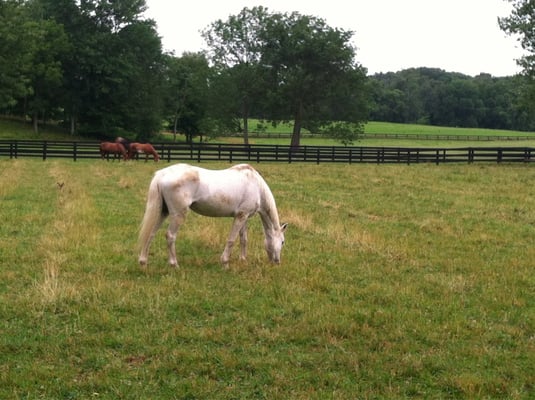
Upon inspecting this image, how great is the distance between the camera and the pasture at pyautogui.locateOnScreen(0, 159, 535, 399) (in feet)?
15.0

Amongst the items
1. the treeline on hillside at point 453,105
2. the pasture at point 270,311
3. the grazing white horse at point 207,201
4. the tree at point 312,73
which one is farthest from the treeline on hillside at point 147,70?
the treeline on hillside at point 453,105

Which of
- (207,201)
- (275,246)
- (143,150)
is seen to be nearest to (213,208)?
(207,201)

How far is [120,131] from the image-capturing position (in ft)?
174

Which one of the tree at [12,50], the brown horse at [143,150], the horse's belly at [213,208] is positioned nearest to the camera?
the horse's belly at [213,208]

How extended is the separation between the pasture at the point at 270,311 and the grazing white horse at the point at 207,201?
1.32 feet

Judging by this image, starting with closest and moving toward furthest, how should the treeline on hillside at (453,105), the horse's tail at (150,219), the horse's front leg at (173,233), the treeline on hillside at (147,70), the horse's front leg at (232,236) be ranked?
the horse's tail at (150,219) < the horse's front leg at (173,233) < the horse's front leg at (232,236) < the treeline on hillside at (147,70) < the treeline on hillside at (453,105)

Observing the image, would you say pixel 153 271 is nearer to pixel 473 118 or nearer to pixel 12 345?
pixel 12 345

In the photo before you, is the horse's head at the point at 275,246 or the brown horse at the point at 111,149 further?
the brown horse at the point at 111,149

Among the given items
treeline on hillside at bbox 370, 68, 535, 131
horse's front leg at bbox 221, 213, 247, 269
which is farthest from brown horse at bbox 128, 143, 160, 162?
treeline on hillside at bbox 370, 68, 535, 131

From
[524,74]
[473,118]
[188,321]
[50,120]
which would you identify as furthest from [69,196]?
[473,118]

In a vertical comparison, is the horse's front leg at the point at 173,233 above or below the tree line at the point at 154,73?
below

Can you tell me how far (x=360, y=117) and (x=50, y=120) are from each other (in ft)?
114

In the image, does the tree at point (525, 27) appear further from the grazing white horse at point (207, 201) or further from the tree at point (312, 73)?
the grazing white horse at point (207, 201)

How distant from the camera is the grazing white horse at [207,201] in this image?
8.01 m
